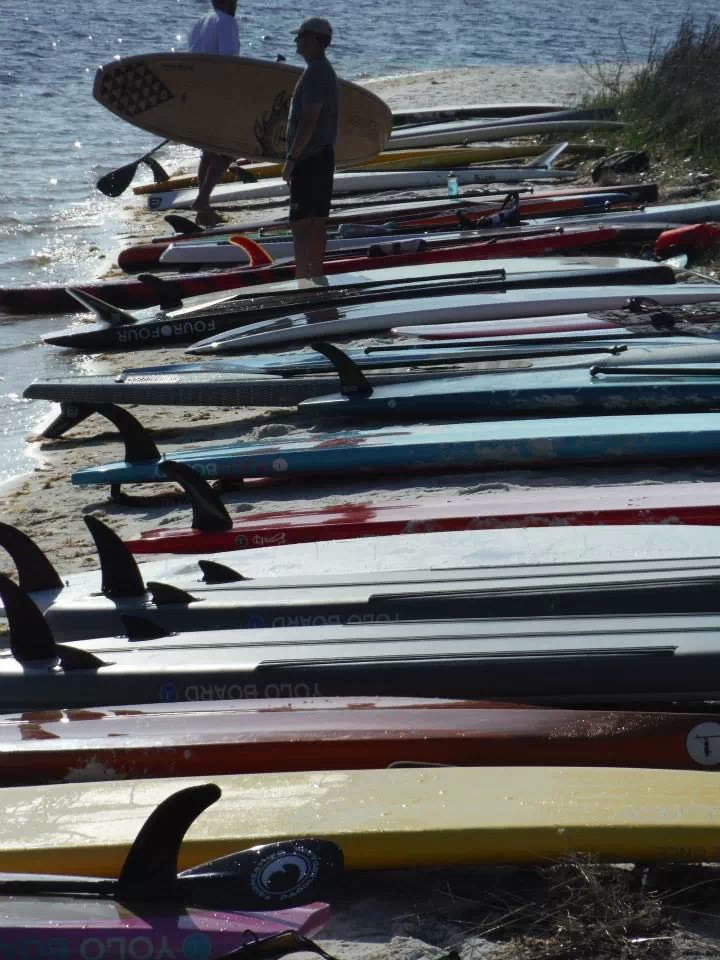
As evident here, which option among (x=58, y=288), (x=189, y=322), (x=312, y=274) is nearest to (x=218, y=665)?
(x=189, y=322)

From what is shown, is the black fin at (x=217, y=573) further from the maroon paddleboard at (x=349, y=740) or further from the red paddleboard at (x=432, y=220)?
the red paddleboard at (x=432, y=220)

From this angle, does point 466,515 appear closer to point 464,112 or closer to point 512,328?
point 512,328

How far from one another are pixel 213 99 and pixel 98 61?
16009 mm

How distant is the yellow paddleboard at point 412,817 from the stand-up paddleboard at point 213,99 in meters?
8.70

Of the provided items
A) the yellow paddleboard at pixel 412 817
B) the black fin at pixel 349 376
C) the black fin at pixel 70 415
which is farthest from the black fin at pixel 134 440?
the yellow paddleboard at pixel 412 817

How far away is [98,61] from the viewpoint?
2550 cm

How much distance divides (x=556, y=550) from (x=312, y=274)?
16.0 feet

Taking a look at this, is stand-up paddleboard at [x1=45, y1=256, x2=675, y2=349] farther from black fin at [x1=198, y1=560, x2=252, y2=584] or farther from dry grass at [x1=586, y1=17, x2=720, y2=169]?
dry grass at [x1=586, y1=17, x2=720, y2=169]

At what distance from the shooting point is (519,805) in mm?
2459

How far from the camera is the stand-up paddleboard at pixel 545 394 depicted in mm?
5223

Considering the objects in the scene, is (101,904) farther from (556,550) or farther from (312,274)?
(312,274)

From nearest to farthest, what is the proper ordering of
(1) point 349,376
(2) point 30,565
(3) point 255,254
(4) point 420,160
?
1. (2) point 30,565
2. (1) point 349,376
3. (3) point 255,254
4. (4) point 420,160

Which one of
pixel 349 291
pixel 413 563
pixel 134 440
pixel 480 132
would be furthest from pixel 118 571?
pixel 480 132

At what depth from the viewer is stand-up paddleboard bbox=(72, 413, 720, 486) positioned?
190 inches
